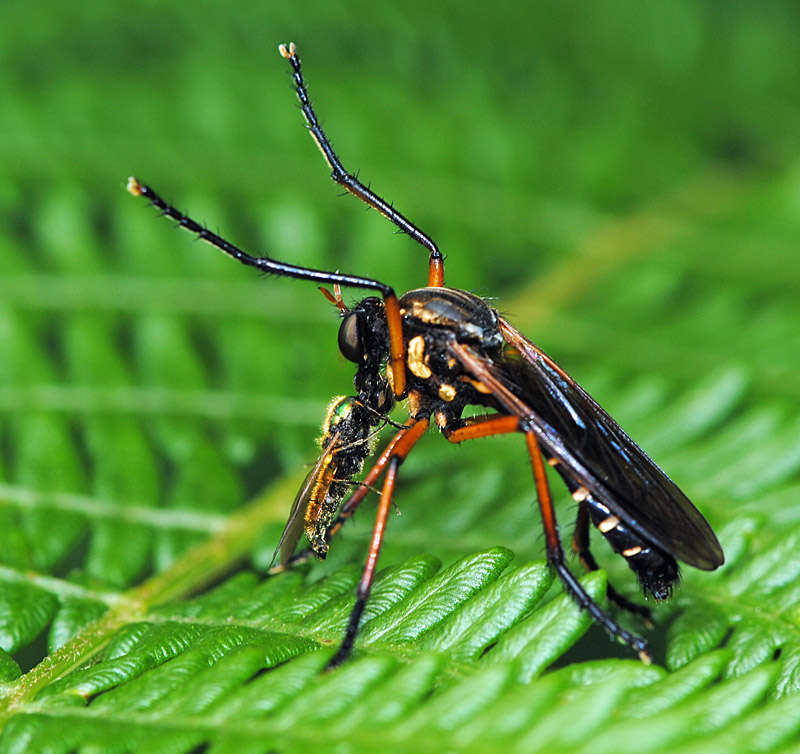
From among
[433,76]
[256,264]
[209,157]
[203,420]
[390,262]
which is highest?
[433,76]

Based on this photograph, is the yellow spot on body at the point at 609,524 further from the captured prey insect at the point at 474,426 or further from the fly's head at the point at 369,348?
the fly's head at the point at 369,348

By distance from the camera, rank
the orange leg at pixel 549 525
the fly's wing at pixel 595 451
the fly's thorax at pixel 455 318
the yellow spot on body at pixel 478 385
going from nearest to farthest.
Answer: the orange leg at pixel 549 525 → the fly's wing at pixel 595 451 → the yellow spot on body at pixel 478 385 → the fly's thorax at pixel 455 318

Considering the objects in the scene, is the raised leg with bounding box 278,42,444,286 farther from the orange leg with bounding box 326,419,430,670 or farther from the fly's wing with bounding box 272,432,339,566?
the fly's wing with bounding box 272,432,339,566

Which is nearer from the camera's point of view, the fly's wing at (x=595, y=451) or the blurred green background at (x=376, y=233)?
the fly's wing at (x=595, y=451)

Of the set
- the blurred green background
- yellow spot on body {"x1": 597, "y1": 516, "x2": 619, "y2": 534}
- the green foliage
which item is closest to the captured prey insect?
yellow spot on body {"x1": 597, "y1": 516, "x2": 619, "y2": 534}

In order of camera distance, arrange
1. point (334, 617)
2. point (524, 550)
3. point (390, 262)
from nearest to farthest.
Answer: point (334, 617) < point (524, 550) < point (390, 262)

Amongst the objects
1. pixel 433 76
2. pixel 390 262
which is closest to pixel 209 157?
pixel 390 262

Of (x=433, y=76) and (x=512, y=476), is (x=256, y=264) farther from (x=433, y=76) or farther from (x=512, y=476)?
(x=433, y=76)

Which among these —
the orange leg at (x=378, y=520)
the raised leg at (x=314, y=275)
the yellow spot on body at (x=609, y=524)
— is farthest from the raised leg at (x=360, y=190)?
the yellow spot on body at (x=609, y=524)
